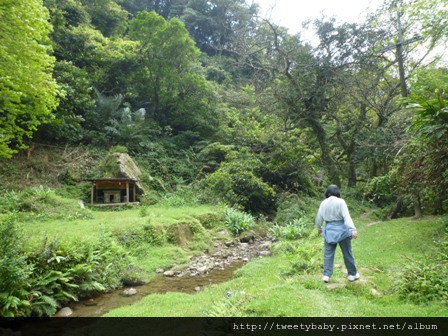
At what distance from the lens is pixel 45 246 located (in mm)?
7039

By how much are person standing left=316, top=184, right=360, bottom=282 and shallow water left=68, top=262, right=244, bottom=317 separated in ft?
11.5

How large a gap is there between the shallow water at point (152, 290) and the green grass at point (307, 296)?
461 millimetres

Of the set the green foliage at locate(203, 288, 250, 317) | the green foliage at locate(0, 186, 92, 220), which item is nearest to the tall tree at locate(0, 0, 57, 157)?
the green foliage at locate(0, 186, 92, 220)

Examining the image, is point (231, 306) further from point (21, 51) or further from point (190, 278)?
point (21, 51)

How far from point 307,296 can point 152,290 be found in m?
4.26

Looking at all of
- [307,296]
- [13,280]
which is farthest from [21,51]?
[307,296]

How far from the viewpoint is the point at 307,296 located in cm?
503

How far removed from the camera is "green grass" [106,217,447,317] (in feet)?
14.9

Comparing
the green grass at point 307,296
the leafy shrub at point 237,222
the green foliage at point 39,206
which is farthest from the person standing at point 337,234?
the green foliage at point 39,206

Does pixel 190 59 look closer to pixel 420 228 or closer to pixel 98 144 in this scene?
pixel 98 144

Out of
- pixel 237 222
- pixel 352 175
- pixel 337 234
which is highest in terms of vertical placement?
pixel 352 175

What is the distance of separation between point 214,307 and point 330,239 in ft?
8.47

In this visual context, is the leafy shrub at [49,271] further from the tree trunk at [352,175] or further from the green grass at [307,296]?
the tree trunk at [352,175]

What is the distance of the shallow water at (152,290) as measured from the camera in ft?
21.1
